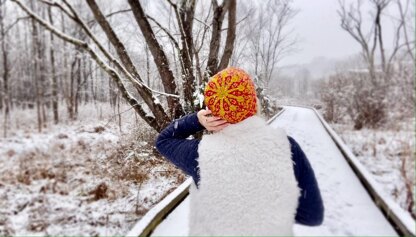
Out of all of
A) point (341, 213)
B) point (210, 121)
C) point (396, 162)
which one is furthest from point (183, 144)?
point (341, 213)

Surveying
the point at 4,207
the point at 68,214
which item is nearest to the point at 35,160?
the point at 4,207

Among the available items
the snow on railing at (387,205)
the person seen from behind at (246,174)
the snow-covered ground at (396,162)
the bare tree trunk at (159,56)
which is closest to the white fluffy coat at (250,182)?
the person seen from behind at (246,174)

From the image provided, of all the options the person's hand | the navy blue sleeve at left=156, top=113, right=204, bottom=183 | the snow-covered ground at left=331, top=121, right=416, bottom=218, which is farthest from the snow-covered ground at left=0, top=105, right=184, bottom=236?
the person's hand

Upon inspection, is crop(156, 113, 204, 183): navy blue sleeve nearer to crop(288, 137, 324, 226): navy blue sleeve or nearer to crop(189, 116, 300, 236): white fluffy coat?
crop(189, 116, 300, 236): white fluffy coat

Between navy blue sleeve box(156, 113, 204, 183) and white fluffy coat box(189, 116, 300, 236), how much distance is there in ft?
0.40

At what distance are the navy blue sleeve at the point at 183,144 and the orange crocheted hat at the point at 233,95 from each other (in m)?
0.22

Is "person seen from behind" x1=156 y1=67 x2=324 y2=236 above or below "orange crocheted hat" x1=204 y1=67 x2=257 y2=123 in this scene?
below

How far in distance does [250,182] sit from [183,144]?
369 millimetres

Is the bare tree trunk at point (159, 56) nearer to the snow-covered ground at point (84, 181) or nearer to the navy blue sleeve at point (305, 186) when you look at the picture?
the snow-covered ground at point (84, 181)

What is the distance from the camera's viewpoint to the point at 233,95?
1.25m

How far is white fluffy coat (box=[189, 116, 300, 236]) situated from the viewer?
4.06ft

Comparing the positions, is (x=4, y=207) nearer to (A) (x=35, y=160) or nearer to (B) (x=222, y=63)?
(A) (x=35, y=160)

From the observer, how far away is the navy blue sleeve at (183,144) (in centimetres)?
141

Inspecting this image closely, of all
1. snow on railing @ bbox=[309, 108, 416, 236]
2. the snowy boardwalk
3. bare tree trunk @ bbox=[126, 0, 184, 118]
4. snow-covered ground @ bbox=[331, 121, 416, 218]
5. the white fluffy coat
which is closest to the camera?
the white fluffy coat
